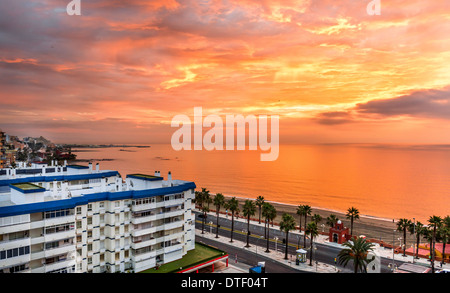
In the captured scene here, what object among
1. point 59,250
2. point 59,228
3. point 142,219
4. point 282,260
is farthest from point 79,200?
point 282,260

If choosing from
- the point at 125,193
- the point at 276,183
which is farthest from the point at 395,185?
the point at 125,193

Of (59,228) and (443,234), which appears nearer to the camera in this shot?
(59,228)

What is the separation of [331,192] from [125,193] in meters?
116

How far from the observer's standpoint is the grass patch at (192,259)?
41.7 meters

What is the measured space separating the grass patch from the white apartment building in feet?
3.08

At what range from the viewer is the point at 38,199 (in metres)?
32.6

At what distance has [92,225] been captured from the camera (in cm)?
3869

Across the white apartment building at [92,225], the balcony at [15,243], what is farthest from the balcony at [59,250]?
the balcony at [15,243]

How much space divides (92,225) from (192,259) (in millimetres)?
15158

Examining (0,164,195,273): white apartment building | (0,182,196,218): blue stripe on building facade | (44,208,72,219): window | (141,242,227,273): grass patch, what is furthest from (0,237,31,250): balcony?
(141,242,227,273): grass patch

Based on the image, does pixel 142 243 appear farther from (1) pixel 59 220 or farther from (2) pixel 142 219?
(1) pixel 59 220
